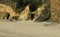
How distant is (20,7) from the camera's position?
22.8m

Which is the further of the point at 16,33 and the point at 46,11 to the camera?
the point at 46,11

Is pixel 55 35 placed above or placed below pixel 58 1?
below

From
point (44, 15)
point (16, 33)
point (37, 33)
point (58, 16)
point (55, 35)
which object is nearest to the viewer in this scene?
point (55, 35)

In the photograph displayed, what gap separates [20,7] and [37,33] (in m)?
14.1

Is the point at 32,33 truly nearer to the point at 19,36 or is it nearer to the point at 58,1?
the point at 19,36

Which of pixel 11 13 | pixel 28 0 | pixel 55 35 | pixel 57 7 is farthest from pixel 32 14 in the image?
pixel 55 35

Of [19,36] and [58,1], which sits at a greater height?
[58,1]

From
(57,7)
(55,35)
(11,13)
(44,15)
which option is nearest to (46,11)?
(44,15)

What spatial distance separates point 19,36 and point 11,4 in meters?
14.7

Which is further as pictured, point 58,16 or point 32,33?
point 58,16

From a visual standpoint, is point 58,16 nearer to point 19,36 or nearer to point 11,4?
point 19,36

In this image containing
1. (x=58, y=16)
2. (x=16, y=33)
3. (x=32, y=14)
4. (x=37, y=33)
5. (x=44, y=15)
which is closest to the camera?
(x=37, y=33)

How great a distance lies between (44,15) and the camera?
15656mm

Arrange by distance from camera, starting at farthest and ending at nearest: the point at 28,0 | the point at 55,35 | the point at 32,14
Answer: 1. the point at 28,0
2. the point at 32,14
3. the point at 55,35
